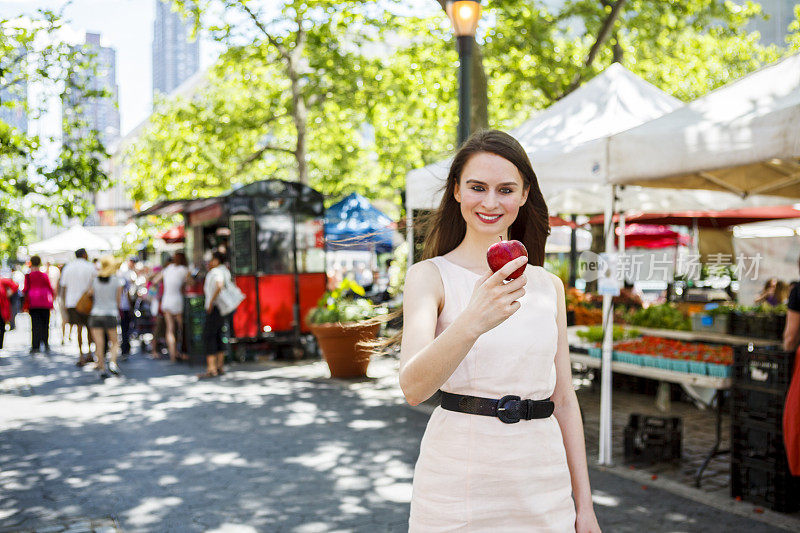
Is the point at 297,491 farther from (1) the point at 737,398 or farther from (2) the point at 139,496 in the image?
(1) the point at 737,398

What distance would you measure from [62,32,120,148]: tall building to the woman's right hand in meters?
10.9

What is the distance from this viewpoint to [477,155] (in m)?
2.11

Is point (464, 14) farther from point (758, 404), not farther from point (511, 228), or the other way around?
point (511, 228)

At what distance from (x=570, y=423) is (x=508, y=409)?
332 millimetres

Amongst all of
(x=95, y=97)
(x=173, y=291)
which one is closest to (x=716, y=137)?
(x=95, y=97)

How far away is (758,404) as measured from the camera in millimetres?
5684

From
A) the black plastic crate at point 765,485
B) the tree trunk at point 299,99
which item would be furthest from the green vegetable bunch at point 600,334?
the tree trunk at point 299,99

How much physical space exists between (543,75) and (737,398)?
36.9 ft

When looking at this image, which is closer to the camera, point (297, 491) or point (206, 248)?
point (297, 491)

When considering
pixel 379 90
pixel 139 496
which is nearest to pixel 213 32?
pixel 379 90

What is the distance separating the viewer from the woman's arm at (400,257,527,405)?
63.5 inches

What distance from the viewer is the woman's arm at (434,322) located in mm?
1613

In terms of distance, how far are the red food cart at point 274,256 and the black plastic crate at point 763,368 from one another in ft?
30.6

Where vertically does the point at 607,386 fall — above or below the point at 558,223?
below
